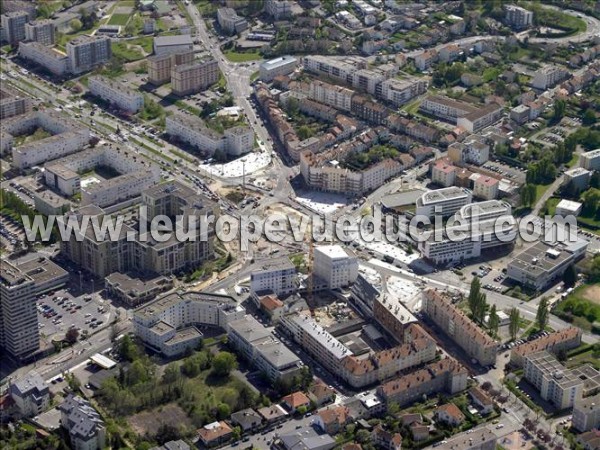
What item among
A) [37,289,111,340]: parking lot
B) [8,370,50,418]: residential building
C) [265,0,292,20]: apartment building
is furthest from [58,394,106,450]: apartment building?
[265,0,292,20]: apartment building

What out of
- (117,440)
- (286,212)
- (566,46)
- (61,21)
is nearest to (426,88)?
(566,46)

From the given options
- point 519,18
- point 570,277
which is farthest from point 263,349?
point 519,18

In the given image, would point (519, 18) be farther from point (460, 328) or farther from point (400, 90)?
point (460, 328)

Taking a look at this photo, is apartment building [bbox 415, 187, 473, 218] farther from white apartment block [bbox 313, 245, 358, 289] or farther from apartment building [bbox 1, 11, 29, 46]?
apartment building [bbox 1, 11, 29, 46]

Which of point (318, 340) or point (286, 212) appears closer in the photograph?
point (318, 340)

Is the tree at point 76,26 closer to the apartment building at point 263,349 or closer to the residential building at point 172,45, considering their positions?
the residential building at point 172,45

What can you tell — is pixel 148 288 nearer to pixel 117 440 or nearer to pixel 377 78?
pixel 117 440
